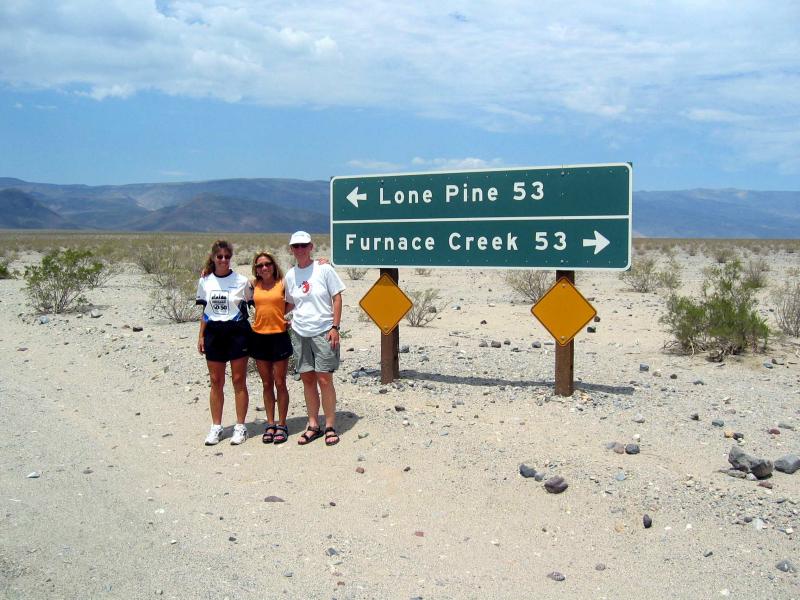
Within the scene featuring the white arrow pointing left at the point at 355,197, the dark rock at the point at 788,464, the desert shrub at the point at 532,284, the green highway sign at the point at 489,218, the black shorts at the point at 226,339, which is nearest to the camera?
the dark rock at the point at 788,464

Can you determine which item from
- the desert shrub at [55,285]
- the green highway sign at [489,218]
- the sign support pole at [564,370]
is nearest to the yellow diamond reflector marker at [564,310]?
the sign support pole at [564,370]

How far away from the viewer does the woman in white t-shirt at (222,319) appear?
599 centimetres

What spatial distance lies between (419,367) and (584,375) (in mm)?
1757

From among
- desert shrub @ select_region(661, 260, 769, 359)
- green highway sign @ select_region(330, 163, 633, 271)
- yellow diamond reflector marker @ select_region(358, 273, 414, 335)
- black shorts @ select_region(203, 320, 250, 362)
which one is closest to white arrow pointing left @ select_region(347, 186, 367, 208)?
green highway sign @ select_region(330, 163, 633, 271)

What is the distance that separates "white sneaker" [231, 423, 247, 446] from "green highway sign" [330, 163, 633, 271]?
2269mm

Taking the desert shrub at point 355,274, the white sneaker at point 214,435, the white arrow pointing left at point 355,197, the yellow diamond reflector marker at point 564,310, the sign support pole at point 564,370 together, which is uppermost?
the white arrow pointing left at point 355,197

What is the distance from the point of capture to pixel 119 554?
419cm

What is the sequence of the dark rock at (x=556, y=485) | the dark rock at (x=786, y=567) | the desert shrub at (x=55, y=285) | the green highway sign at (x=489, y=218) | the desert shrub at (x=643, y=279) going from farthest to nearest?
the desert shrub at (x=643, y=279)
the desert shrub at (x=55, y=285)
the green highway sign at (x=489, y=218)
the dark rock at (x=556, y=485)
the dark rock at (x=786, y=567)

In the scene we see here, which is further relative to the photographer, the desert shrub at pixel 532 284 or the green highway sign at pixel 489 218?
the desert shrub at pixel 532 284

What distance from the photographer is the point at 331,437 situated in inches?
236

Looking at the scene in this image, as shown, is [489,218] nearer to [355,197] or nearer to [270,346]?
[355,197]

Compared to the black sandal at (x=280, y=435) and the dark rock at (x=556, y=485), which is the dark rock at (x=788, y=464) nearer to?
the dark rock at (x=556, y=485)

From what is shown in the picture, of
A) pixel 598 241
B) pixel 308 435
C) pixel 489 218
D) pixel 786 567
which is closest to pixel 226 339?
pixel 308 435

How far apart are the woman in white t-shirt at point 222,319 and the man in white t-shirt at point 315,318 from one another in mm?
384
